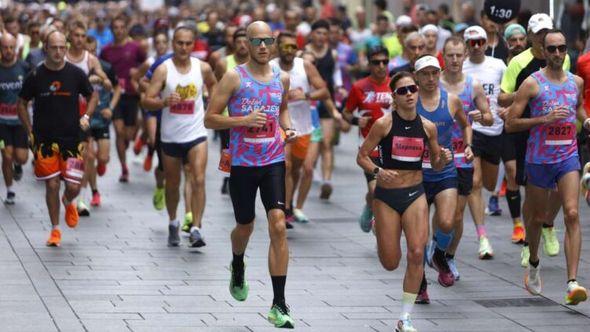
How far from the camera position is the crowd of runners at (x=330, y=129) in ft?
33.3

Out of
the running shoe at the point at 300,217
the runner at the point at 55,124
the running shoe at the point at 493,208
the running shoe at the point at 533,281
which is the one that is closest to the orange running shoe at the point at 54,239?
the runner at the point at 55,124

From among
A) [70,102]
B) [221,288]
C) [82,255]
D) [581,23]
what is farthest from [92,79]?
[581,23]

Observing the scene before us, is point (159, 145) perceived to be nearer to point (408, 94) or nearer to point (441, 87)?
point (441, 87)

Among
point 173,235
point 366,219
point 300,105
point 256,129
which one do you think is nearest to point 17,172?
point 300,105

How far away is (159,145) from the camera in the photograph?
553 inches

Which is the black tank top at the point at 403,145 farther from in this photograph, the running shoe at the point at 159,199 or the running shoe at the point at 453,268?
the running shoe at the point at 159,199

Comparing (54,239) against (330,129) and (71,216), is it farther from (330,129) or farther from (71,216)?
(330,129)

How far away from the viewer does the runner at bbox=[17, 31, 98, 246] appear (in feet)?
45.1

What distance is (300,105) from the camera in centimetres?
1595

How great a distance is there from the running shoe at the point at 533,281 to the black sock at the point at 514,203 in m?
2.98

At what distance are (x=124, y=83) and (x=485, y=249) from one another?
8113 millimetres

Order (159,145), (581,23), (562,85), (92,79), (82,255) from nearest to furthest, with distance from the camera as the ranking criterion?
1. (562,85)
2. (82,255)
3. (159,145)
4. (92,79)
5. (581,23)

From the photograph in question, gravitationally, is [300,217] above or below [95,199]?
above

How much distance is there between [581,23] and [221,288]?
445 inches
